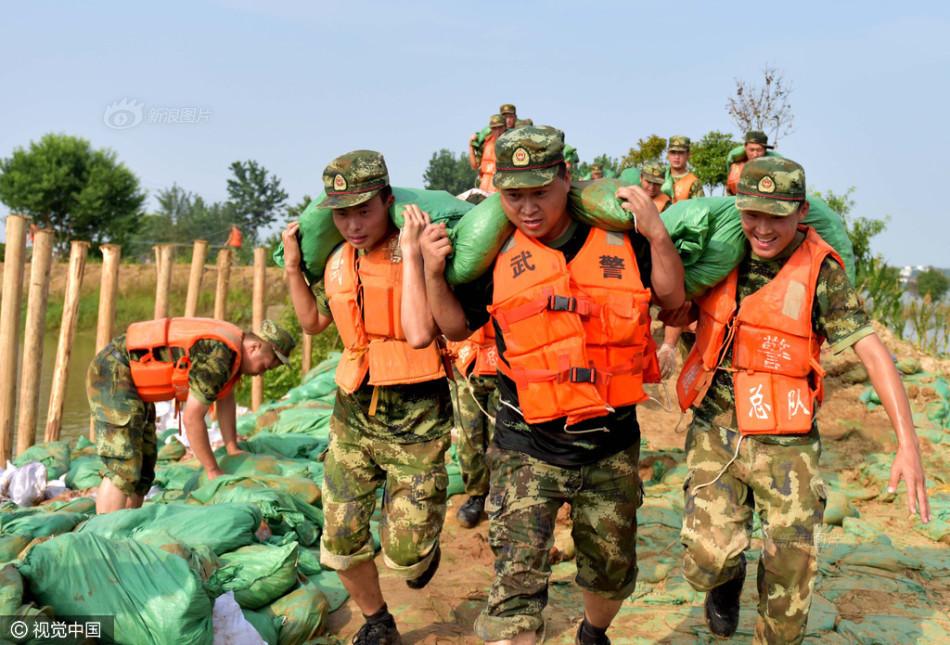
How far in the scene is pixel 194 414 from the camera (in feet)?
17.4

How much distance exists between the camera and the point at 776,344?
3.36 metres

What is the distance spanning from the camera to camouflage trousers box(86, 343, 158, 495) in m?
5.39

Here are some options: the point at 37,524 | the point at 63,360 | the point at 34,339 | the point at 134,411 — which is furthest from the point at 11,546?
the point at 63,360

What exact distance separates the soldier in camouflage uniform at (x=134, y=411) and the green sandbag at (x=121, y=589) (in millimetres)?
1825

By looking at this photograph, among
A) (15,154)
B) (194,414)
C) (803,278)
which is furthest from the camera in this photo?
(15,154)

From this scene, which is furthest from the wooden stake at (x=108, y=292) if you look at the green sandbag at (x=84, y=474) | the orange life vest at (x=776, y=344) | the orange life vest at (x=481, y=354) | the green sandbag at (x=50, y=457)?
the orange life vest at (x=776, y=344)

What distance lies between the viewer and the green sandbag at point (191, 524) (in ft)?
14.0

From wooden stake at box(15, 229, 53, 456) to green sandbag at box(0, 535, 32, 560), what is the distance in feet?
12.6

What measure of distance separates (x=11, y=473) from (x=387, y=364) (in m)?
4.49

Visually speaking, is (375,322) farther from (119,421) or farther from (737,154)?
(737,154)

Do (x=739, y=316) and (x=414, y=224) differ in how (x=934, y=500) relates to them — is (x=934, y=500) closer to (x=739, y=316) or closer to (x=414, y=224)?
(x=739, y=316)

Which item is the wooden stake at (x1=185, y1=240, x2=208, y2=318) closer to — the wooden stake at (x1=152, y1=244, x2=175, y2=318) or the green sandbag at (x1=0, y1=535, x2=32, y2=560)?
the wooden stake at (x1=152, y1=244, x2=175, y2=318)

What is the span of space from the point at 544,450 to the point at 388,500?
3.06ft

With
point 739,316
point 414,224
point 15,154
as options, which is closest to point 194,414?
point 414,224
